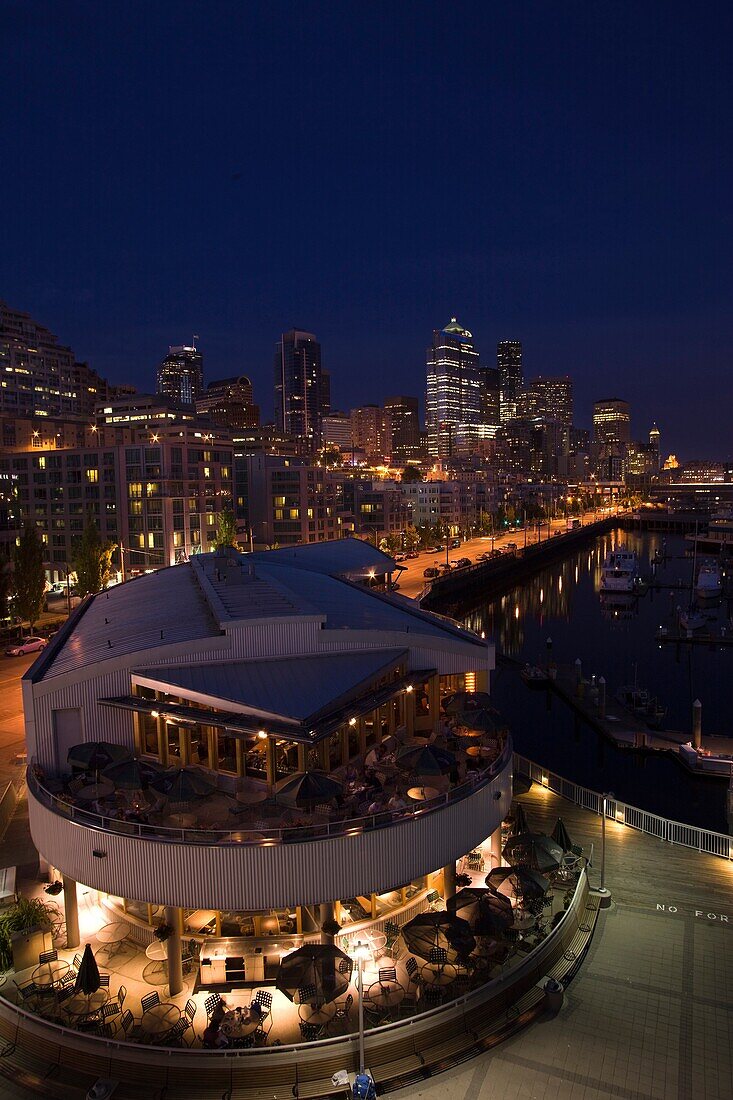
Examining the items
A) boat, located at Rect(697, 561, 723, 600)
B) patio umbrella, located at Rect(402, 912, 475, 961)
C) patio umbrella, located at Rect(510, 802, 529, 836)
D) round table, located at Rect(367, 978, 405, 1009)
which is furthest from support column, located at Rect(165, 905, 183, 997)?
boat, located at Rect(697, 561, 723, 600)

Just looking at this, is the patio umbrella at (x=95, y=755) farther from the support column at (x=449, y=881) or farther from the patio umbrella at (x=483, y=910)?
the patio umbrella at (x=483, y=910)

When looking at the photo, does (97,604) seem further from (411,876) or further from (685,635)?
(685,635)

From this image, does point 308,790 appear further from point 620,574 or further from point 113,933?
point 620,574

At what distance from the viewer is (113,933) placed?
2016 centimetres

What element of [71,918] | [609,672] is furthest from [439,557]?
[71,918]

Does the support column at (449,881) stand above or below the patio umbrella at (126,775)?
below

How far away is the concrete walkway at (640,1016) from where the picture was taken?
49.1ft

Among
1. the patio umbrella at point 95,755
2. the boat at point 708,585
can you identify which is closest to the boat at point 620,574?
the boat at point 708,585

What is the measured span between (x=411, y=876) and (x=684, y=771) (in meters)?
29.4

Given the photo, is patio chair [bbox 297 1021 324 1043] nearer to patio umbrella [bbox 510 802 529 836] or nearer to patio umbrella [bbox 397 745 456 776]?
patio umbrella [bbox 397 745 456 776]

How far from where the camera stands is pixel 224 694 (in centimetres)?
2116

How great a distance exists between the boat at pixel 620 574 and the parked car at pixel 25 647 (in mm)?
83998

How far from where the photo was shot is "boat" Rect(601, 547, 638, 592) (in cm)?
11061

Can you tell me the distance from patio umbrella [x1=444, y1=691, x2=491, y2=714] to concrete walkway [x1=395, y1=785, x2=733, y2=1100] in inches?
269
